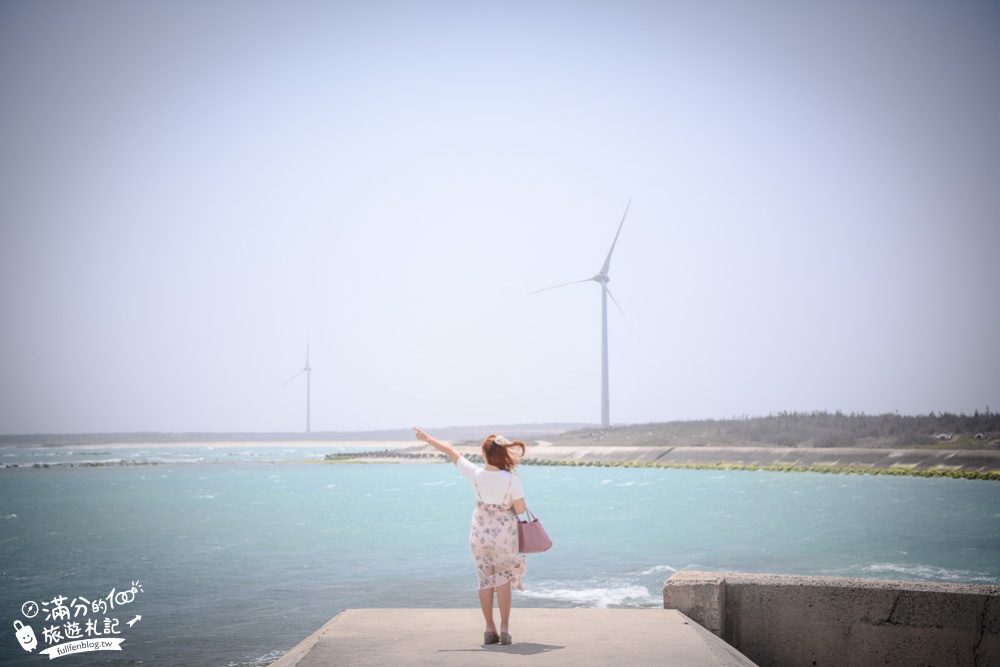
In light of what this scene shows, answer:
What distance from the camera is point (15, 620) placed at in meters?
18.7

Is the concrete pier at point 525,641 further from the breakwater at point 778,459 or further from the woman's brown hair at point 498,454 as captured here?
the breakwater at point 778,459

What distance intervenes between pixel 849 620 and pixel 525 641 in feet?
9.25

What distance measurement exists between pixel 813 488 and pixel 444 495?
22.8 meters

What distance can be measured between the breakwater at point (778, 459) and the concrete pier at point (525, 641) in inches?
2395

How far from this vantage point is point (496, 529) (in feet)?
26.0

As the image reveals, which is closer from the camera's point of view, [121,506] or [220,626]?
[220,626]

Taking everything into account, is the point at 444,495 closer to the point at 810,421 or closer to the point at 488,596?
the point at 488,596

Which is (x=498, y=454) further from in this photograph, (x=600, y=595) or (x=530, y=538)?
(x=600, y=595)

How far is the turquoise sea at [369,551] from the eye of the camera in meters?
17.9

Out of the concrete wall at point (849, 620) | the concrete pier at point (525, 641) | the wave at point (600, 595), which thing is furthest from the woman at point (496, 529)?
the wave at point (600, 595)

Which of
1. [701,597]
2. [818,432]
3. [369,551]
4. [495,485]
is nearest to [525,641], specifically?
[495,485]

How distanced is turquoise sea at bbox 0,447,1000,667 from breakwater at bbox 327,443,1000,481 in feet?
23.3

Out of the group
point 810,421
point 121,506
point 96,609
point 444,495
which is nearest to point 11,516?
point 121,506

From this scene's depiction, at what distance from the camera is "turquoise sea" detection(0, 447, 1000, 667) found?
17.9m
